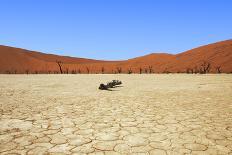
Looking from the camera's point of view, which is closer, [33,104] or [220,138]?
[220,138]

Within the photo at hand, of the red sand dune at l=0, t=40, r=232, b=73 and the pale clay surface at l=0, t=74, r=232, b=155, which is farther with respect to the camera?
the red sand dune at l=0, t=40, r=232, b=73

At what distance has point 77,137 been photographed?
4211 millimetres

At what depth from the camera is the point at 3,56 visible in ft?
202

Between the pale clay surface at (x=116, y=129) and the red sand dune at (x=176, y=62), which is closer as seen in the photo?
the pale clay surface at (x=116, y=129)

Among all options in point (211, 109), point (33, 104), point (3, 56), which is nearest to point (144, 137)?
point (211, 109)

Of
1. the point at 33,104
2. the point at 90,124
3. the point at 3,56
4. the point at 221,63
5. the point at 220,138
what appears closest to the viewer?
the point at 220,138

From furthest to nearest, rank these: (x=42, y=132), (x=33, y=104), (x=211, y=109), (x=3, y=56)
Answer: (x=3, y=56) → (x=33, y=104) → (x=211, y=109) → (x=42, y=132)

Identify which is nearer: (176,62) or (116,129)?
(116,129)

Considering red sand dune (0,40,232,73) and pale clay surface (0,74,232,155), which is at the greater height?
red sand dune (0,40,232,73)

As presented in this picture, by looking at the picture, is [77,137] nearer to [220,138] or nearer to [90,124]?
[90,124]

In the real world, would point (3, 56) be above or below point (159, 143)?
above

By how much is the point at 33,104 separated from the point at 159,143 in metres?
4.77

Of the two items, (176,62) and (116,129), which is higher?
(176,62)

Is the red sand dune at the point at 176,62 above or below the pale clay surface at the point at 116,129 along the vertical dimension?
above
